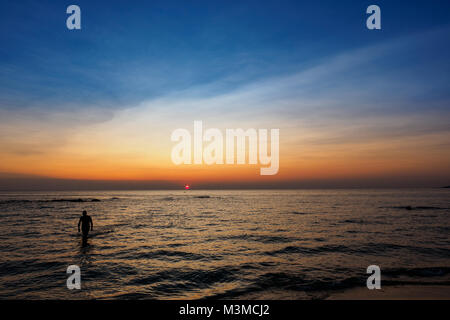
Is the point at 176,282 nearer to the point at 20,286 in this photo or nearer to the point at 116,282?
the point at 116,282

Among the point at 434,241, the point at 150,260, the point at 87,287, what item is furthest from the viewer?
the point at 434,241

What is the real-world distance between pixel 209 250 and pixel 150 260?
14.6 feet

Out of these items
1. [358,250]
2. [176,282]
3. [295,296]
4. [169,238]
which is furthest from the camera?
[169,238]

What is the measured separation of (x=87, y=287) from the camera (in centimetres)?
1159

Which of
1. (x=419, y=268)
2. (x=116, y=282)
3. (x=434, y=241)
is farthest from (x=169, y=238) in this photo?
(x=434, y=241)

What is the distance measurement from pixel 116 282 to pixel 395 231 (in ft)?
89.2
